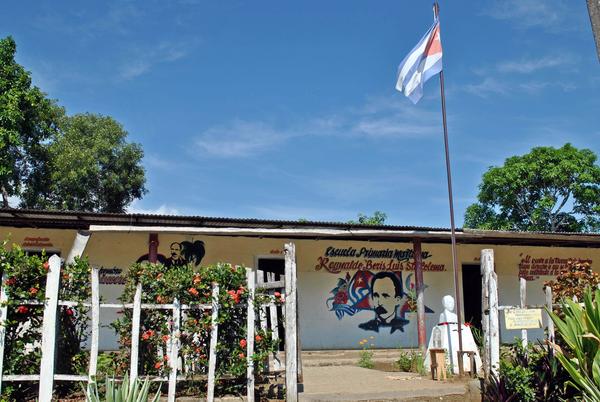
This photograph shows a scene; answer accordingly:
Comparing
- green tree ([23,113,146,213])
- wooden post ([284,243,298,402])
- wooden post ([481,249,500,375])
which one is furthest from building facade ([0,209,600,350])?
green tree ([23,113,146,213])

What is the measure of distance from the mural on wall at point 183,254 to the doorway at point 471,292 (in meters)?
7.38

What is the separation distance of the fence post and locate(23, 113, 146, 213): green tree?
57.2 feet

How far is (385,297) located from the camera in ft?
49.7

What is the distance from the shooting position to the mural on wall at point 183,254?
13.4 m

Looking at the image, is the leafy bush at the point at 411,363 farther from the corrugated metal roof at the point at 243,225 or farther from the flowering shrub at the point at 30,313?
the flowering shrub at the point at 30,313

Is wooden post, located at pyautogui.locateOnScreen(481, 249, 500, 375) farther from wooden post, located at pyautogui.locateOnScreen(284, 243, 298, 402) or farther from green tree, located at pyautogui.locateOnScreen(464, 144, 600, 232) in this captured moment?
green tree, located at pyautogui.locateOnScreen(464, 144, 600, 232)

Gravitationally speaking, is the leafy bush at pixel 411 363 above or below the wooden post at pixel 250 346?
below

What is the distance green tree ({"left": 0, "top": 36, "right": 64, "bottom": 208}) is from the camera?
1736 centimetres

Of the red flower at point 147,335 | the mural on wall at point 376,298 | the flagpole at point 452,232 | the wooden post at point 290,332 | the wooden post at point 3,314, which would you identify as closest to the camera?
the wooden post at point 3,314

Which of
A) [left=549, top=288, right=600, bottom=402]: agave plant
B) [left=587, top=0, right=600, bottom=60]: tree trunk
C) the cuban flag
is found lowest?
[left=549, top=288, right=600, bottom=402]: agave plant

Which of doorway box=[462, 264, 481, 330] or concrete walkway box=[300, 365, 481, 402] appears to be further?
doorway box=[462, 264, 481, 330]

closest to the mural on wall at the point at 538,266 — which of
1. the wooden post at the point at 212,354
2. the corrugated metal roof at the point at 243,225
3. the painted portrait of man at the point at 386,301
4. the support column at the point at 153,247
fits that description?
the corrugated metal roof at the point at 243,225

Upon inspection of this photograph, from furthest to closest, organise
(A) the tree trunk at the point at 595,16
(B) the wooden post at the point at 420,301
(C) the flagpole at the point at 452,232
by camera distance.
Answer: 1. (B) the wooden post at the point at 420,301
2. (C) the flagpole at the point at 452,232
3. (A) the tree trunk at the point at 595,16

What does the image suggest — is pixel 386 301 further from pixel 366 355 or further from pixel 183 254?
pixel 183 254
